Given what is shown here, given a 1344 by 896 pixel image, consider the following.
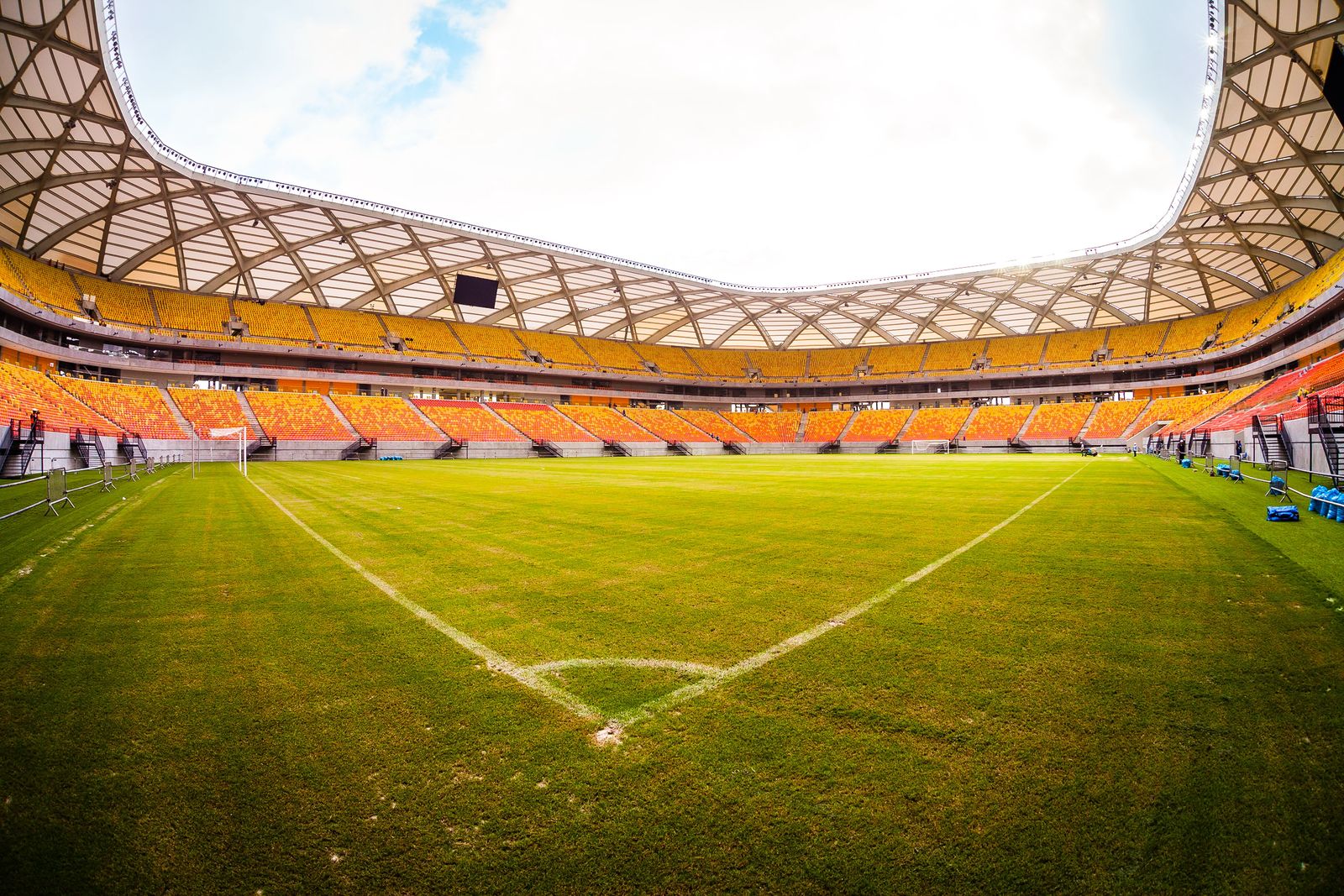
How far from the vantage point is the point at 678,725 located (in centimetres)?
292

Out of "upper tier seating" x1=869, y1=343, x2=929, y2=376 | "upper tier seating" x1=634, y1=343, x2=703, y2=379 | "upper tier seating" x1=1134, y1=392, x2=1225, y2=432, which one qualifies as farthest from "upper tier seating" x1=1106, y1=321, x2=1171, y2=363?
"upper tier seating" x1=634, y1=343, x2=703, y2=379

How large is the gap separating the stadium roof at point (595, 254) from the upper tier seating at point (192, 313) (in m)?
1.17

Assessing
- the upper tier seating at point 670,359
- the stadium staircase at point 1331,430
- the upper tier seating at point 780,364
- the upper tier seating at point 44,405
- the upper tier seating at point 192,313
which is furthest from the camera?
the upper tier seating at point 780,364

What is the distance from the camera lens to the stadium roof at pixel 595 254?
24812 mm

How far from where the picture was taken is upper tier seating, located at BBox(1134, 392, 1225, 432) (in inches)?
2061

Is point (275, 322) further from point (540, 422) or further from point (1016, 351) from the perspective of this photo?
point (1016, 351)

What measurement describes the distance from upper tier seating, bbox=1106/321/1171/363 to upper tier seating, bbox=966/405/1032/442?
10376 millimetres

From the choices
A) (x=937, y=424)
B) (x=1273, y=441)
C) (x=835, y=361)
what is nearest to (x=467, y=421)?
(x=835, y=361)

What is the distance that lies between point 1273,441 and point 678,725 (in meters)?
24.5

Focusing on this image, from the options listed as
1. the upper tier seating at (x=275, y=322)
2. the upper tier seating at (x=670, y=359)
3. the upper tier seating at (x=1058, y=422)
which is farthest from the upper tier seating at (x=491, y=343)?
the upper tier seating at (x=1058, y=422)

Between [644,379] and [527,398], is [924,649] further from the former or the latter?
[644,379]

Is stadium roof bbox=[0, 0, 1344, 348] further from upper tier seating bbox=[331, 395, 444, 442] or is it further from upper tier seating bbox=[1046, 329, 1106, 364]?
upper tier seating bbox=[331, 395, 444, 442]

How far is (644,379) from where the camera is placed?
2876 inches

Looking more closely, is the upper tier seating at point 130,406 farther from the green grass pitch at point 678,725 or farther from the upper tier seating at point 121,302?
the green grass pitch at point 678,725
